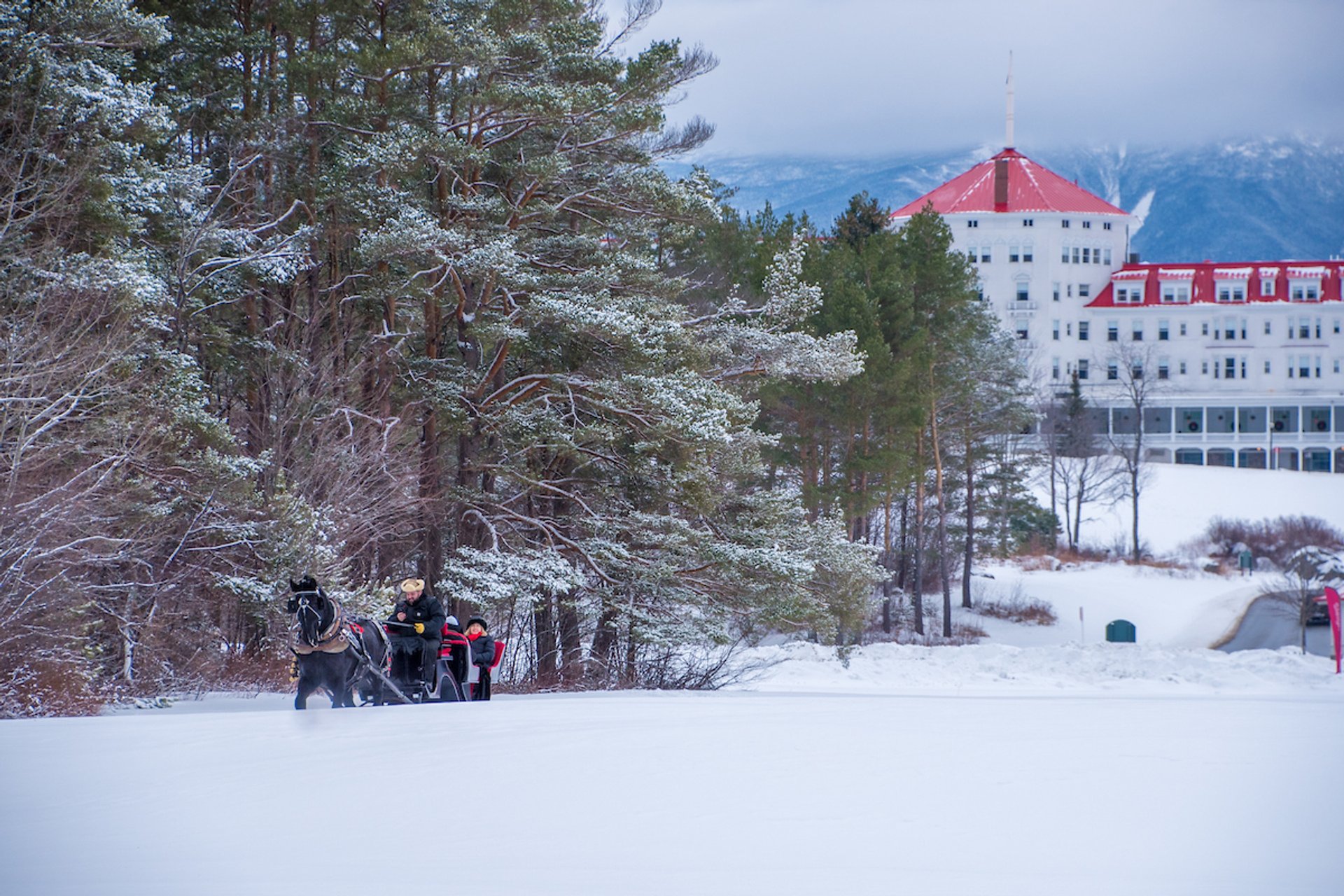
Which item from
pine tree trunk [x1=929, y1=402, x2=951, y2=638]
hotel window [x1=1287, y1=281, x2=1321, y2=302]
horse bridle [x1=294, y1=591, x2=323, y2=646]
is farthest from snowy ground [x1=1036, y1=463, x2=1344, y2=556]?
horse bridle [x1=294, y1=591, x2=323, y2=646]

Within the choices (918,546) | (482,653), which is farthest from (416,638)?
(918,546)

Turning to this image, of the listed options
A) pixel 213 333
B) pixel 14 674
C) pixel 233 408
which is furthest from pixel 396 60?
pixel 14 674

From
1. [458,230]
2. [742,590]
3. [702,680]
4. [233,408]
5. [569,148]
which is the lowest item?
[702,680]

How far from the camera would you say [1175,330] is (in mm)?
89250

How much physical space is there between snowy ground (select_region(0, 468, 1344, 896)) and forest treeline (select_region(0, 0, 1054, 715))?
6.28 m

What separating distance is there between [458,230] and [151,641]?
825cm

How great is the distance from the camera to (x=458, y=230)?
71.0 feet

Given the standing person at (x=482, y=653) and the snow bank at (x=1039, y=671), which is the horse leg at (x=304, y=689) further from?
the snow bank at (x=1039, y=671)

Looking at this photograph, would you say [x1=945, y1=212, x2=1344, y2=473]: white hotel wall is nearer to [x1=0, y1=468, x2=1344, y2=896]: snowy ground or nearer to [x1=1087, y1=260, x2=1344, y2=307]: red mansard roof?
[x1=1087, y1=260, x2=1344, y2=307]: red mansard roof

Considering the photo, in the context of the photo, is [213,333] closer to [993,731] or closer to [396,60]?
[396,60]

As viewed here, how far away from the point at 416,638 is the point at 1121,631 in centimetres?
2964

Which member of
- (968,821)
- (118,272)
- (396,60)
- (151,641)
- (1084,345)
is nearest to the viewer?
(968,821)

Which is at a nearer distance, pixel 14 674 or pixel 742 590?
pixel 14 674

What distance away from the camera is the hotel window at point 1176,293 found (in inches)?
3511
